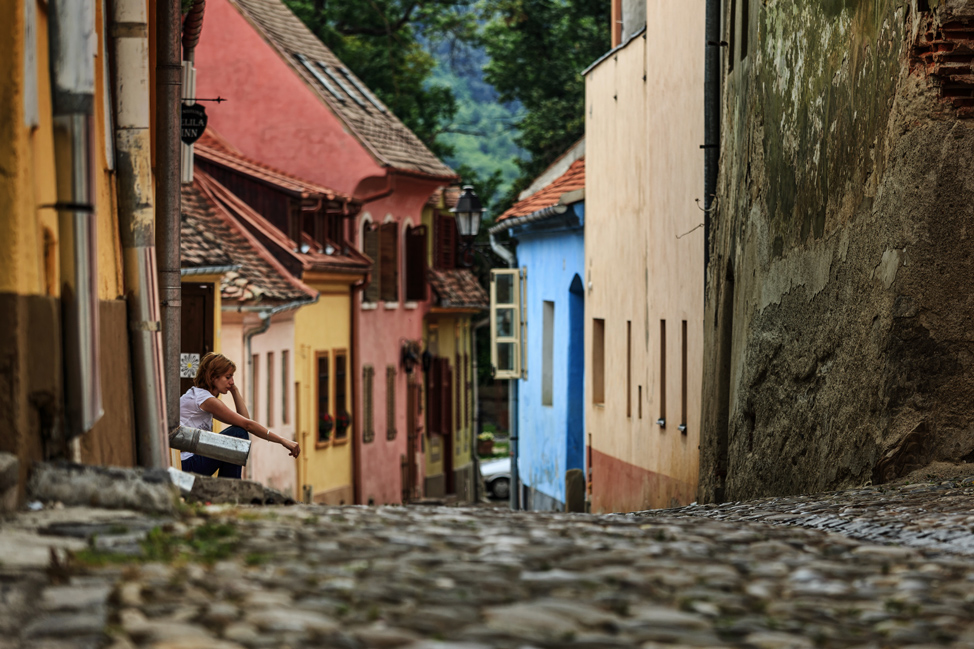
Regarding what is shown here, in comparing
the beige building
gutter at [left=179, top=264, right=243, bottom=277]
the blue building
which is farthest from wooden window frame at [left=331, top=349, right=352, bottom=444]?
gutter at [left=179, top=264, right=243, bottom=277]

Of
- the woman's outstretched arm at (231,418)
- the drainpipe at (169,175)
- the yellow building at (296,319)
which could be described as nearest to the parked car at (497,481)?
the yellow building at (296,319)

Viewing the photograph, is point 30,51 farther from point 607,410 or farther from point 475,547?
point 607,410

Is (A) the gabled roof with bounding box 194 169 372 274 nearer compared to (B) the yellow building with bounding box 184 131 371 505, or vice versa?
(B) the yellow building with bounding box 184 131 371 505

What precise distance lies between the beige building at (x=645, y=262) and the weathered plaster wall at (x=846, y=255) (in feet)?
8.18

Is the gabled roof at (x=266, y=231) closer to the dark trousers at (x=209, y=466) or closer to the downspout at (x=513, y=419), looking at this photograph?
the downspout at (x=513, y=419)

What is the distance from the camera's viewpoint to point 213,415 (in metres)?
10.4

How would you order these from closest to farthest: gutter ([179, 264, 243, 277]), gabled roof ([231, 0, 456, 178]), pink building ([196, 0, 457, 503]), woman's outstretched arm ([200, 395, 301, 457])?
woman's outstretched arm ([200, 395, 301, 457]), gutter ([179, 264, 243, 277]), pink building ([196, 0, 457, 503]), gabled roof ([231, 0, 456, 178])

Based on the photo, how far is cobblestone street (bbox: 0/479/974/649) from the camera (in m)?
4.18

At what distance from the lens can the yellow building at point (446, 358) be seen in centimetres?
3703

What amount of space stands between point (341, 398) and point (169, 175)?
18.5 m

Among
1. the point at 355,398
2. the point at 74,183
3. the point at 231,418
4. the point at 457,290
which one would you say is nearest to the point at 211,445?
the point at 231,418

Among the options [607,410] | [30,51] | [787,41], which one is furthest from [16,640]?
[607,410]

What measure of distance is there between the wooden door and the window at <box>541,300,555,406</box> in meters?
8.76

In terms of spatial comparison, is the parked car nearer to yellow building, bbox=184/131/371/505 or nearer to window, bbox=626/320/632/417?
yellow building, bbox=184/131/371/505
